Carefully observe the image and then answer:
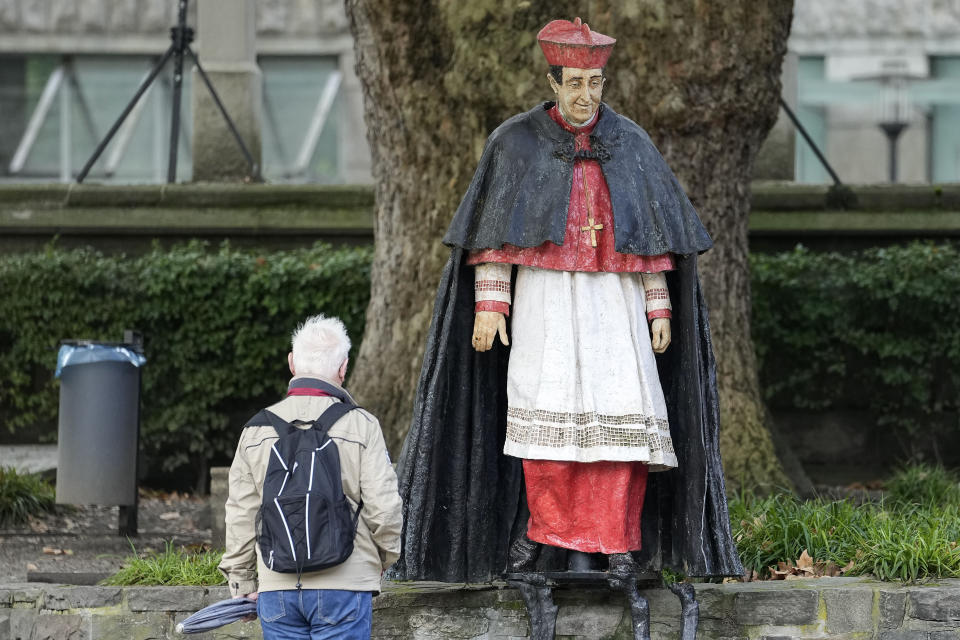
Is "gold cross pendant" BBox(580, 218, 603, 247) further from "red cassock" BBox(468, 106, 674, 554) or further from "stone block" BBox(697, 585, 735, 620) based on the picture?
"stone block" BBox(697, 585, 735, 620)

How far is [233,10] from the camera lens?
40.4 feet

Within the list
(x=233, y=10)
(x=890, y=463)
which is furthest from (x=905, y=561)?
(x=233, y=10)

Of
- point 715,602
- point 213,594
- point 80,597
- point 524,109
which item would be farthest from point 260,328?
point 715,602

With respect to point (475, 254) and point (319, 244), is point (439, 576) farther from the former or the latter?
point (319, 244)

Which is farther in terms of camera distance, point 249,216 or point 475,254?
point 249,216

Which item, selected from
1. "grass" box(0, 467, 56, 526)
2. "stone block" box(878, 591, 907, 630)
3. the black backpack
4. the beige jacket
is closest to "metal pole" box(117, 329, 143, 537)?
"grass" box(0, 467, 56, 526)

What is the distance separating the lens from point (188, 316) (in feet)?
33.3

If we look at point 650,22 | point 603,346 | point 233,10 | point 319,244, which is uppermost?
point 233,10

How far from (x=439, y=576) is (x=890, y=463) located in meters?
5.26

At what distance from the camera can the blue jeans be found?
4.67 m

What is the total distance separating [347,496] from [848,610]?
8.08 feet

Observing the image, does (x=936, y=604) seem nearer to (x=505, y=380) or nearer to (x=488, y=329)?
(x=505, y=380)

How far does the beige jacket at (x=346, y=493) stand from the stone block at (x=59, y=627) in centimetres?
199

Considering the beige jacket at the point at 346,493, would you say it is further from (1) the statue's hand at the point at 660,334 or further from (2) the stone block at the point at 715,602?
(2) the stone block at the point at 715,602
